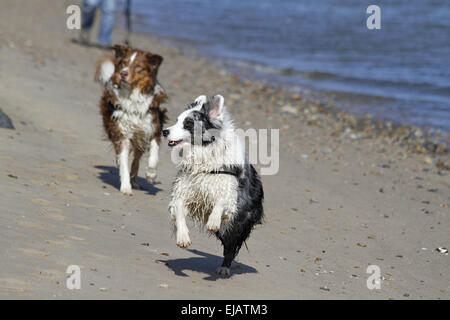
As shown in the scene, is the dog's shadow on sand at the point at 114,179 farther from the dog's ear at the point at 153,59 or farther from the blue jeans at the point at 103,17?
the blue jeans at the point at 103,17

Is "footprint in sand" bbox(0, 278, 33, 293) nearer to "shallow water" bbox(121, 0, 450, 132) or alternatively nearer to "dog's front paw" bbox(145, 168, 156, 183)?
"dog's front paw" bbox(145, 168, 156, 183)

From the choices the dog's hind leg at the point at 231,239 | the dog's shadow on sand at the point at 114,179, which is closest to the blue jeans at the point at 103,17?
the dog's shadow on sand at the point at 114,179

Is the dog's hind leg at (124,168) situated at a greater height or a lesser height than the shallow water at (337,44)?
lesser

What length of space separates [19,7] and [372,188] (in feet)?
54.7

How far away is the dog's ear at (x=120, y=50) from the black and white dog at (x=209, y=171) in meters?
2.45

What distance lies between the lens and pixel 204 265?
6578 millimetres

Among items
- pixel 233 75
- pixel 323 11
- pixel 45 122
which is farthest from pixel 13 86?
pixel 323 11

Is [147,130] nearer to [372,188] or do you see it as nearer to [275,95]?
[372,188]

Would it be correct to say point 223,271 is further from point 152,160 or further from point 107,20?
point 107,20

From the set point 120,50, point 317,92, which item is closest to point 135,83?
point 120,50

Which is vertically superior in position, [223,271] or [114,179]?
[114,179]

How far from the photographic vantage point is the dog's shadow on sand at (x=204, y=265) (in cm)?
620

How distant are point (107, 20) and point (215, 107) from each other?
13826 mm
